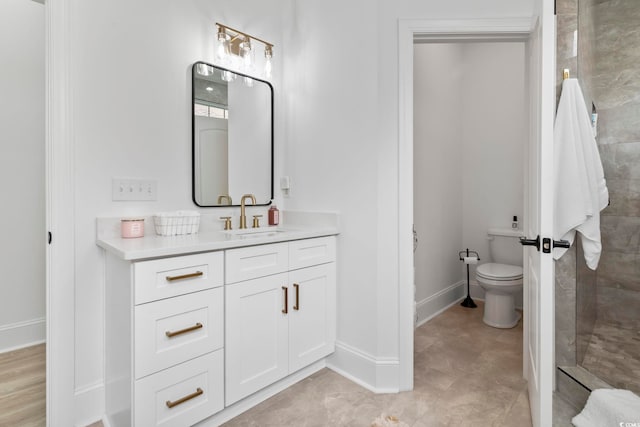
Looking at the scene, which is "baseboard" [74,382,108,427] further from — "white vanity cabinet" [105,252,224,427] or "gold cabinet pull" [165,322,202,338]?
"gold cabinet pull" [165,322,202,338]

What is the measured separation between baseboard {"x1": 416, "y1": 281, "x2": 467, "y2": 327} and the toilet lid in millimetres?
461

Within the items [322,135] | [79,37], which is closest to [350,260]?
[322,135]

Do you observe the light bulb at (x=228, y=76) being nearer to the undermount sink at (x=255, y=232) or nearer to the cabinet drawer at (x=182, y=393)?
the undermount sink at (x=255, y=232)

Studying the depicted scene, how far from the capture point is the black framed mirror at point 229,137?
6.71 feet

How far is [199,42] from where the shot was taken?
2.03m

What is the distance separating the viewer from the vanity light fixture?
6.85 feet

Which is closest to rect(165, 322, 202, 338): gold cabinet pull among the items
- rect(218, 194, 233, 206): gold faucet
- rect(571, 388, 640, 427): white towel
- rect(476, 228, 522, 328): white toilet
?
rect(218, 194, 233, 206): gold faucet

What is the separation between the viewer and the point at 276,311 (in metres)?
1.82

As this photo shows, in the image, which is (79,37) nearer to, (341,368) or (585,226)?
(341,368)

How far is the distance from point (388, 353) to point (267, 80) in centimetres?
198

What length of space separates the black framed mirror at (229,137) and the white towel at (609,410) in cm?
212

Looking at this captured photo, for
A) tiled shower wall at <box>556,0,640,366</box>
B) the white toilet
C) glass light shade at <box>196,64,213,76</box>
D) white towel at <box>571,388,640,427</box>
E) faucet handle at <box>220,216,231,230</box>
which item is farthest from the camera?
the white toilet

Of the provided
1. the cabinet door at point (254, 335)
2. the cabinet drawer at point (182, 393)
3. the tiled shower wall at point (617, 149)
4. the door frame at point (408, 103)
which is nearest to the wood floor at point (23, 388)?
the cabinet drawer at point (182, 393)

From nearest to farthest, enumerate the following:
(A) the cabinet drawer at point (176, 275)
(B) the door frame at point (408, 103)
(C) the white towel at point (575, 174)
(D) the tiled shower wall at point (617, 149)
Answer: (A) the cabinet drawer at point (176, 275) < (C) the white towel at point (575, 174) < (B) the door frame at point (408, 103) < (D) the tiled shower wall at point (617, 149)
